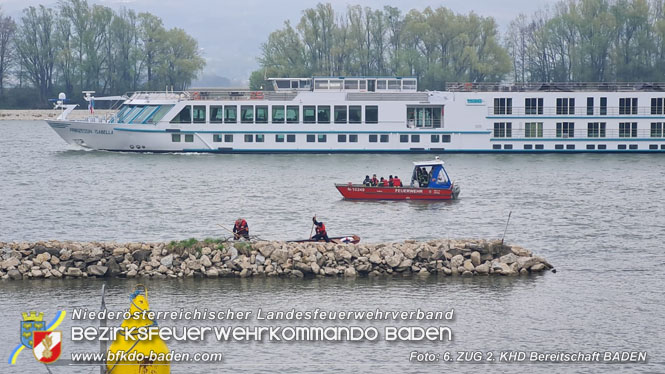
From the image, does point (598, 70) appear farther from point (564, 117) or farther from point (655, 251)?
point (655, 251)

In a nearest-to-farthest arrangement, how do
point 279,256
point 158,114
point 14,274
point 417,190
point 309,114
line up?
point 14,274
point 279,256
point 417,190
point 158,114
point 309,114

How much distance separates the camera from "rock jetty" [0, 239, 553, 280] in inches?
1200

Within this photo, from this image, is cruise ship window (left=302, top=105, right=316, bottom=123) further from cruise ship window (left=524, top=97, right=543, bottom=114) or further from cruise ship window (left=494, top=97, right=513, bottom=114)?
cruise ship window (left=524, top=97, right=543, bottom=114)

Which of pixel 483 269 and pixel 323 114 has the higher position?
pixel 323 114

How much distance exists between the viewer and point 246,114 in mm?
74688

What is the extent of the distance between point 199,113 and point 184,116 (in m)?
1.05

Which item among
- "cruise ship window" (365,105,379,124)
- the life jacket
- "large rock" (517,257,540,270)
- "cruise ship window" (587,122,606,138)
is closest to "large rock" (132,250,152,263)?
the life jacket

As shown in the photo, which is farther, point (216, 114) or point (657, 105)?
point (657, 105)

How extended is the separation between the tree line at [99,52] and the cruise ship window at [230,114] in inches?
2069

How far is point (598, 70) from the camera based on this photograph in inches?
4478

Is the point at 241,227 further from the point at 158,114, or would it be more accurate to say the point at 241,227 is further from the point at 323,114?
the point at 158,114

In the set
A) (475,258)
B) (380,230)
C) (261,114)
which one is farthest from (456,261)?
(261,114)

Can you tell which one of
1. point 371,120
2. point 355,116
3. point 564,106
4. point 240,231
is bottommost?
point 240,231

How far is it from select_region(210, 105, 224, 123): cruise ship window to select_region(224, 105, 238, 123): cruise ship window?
0.27 meters
